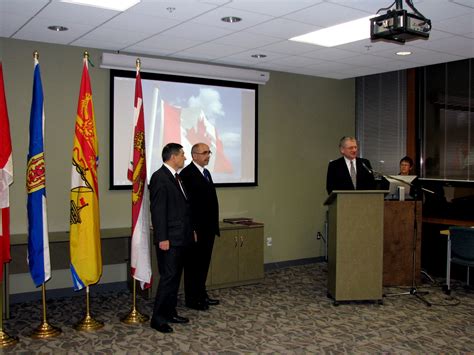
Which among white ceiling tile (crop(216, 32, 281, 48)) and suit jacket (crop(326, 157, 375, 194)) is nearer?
white ceiling tile (crop(216, 32, 281, 48))

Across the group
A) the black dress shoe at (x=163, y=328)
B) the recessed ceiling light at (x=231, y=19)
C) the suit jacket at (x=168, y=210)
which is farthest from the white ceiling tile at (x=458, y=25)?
the black dress shoe at (x=163, y=328)

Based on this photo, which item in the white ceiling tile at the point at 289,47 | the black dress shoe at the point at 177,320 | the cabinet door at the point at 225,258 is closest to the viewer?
the black dress shoe at the point at 177,320

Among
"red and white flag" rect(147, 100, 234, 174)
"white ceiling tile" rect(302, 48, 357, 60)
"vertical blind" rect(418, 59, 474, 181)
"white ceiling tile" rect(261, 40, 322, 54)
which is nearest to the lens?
"white ceiling tile" rect(261, 40, 322, 54)

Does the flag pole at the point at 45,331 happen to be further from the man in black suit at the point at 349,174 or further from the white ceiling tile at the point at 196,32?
the man in black suit at the point at 349,174

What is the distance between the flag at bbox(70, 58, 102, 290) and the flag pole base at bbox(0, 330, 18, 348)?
0.65 metres

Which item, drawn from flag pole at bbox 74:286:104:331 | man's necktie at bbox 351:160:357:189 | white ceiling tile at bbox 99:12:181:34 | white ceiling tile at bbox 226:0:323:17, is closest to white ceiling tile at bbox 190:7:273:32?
white ceiling tile at bbox 226:0:323:17

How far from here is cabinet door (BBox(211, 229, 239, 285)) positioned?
20.1ft

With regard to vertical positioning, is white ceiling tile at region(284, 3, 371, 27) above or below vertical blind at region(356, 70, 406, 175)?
above

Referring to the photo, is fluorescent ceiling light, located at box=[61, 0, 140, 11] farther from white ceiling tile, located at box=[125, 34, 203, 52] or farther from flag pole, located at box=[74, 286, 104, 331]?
flag pole, located at box=[74, 286, 104, 331]

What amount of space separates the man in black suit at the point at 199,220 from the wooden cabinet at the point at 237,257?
0.79 metres

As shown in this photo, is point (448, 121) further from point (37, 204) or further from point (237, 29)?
point (37, 204)

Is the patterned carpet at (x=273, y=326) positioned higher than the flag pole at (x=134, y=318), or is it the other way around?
the flag pole at (x=134, y=318)

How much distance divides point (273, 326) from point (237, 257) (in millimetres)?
1617

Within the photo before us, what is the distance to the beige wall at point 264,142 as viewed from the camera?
5539 mm
